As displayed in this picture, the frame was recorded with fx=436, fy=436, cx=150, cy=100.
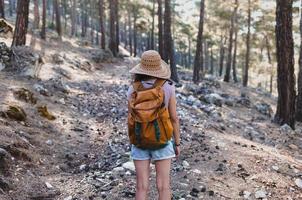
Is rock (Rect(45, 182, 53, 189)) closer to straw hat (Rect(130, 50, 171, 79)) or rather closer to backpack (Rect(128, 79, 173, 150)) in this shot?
backpack (Rect(128, 79, 173, 150))

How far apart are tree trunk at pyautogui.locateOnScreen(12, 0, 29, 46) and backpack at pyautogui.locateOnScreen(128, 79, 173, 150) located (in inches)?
517

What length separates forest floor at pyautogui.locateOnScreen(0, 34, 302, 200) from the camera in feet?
22.9

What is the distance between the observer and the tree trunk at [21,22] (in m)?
16.7

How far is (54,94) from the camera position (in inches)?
542

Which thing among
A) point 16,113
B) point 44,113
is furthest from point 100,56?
point 16,113

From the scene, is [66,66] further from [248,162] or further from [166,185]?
[166,185]

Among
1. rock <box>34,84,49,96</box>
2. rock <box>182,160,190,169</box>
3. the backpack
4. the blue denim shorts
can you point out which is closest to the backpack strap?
the backpack

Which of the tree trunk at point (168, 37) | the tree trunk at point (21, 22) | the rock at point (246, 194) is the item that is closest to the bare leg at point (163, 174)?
the rock at point (246, 194)

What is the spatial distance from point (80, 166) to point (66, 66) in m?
13.1

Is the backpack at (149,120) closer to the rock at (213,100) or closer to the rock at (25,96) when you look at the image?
the rock at (25,96)

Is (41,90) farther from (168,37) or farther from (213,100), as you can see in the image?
(168,37)

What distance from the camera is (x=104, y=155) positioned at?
8.93 m

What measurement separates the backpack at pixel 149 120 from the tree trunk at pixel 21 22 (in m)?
13.1

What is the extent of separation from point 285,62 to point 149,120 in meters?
A: 10.1
